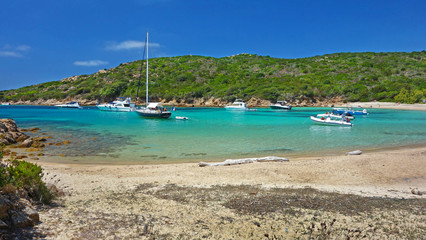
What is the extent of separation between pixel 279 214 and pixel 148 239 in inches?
106

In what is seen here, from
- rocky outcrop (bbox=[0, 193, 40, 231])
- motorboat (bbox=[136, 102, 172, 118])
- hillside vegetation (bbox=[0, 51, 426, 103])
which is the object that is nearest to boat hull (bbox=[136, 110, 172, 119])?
motorboat (bbox=[136, 102, 172, 118])

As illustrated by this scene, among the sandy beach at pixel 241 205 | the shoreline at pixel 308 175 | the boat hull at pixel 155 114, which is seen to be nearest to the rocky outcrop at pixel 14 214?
the sandy beach at pixel 241 205

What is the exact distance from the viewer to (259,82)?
88.4 metres

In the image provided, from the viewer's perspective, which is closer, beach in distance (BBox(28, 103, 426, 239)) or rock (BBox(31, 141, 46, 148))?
beach in distance (BBox(28, 103, 426, 239))

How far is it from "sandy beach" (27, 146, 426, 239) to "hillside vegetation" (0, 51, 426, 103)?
230 ft

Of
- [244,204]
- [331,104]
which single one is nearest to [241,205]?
[244,204]

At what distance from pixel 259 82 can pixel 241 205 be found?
279ft

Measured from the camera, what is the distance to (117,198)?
6.40 m

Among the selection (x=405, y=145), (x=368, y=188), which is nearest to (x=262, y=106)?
(x=405, y=145)

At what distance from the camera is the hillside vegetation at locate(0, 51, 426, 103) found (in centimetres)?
7588

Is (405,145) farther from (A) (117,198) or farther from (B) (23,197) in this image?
(B) (23,197)

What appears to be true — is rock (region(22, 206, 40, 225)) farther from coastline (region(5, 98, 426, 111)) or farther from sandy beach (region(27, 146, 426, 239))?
coastline (region(5, 98, 426, 111))

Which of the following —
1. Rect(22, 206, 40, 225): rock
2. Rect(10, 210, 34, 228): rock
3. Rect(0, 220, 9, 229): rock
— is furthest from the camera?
Rect(22, 206, 40, 225): rock

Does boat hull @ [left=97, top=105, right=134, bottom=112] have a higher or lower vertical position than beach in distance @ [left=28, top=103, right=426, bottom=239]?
higher
